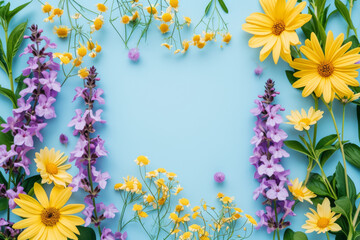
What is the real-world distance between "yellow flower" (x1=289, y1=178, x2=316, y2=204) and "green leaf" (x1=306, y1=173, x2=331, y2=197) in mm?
15

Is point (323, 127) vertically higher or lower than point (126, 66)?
lower

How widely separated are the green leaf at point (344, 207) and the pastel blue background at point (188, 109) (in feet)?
0.40

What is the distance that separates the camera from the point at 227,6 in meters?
1.16

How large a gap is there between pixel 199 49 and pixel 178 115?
0.74 feet

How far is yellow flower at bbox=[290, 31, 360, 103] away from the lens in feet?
3.37

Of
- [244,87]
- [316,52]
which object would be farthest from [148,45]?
[316,52]

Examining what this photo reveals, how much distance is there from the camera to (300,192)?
1.06 meters

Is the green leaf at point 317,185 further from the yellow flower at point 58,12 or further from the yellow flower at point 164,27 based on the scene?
the yellow flower at point 58,12

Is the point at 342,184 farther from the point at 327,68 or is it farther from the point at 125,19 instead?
the point at 125,19

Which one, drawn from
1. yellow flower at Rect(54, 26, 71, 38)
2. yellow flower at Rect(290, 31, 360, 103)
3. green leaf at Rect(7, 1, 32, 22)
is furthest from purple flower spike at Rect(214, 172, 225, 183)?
green leaf at Rect(7, 1, 32, 22)

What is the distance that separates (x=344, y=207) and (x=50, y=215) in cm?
85

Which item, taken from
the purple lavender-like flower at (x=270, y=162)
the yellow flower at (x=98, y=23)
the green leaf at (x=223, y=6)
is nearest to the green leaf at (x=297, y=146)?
the purple lavender-like flower at (x=270, y=162)

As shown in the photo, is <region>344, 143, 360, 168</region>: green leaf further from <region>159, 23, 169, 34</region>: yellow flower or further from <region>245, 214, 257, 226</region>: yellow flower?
<region>159, 23, 169, 34</region>: yellow flower

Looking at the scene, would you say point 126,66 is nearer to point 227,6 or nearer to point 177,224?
point 227,6
